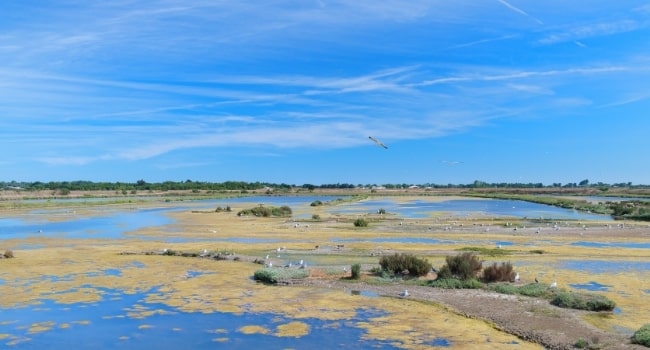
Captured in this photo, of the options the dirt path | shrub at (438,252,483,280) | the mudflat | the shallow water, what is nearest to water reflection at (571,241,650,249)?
the mudflat

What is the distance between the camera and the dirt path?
40.3 feet

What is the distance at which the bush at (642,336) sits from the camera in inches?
456

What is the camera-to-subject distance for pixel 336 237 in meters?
34.8

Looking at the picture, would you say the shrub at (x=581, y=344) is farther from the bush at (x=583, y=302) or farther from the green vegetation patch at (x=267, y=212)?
the green vegetation patch at (x=267, y=212)

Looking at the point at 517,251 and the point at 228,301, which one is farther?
the point at 517,251

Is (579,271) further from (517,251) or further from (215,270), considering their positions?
(215,270)

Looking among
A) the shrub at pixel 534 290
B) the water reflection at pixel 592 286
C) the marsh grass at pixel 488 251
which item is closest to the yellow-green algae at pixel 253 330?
the shrub at pixel 534 290

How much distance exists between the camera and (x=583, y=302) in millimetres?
15039

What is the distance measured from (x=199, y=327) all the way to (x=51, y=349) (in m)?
3.14

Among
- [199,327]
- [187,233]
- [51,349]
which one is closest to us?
[51,349]

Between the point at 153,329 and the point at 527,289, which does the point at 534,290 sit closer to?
the point at 527,289

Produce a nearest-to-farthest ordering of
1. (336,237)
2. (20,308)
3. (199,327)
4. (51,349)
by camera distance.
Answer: (51,349)
(199,327)
(20,308)
(336,237)

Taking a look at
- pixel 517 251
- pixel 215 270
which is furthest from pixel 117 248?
pixel 517 251

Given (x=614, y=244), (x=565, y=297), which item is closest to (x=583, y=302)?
(x=565, y=297)
